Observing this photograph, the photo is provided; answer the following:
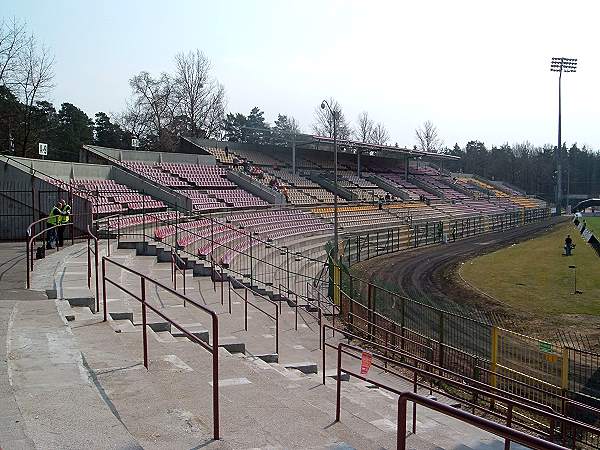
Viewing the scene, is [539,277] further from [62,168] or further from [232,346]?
[62,168]

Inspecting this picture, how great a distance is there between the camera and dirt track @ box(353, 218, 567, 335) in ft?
67.5

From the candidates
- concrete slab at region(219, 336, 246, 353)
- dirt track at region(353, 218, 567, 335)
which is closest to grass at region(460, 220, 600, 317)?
dirt track at region(353, 218, 567, 335)

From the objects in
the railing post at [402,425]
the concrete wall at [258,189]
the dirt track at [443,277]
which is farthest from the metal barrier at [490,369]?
the concrete wall at [258,189]

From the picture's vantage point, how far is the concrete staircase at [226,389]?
529 cm

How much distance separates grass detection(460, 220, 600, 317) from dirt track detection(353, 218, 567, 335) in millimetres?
820

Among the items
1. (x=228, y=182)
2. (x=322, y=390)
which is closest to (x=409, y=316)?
(x=322, y=390)

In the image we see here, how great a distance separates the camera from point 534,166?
13125cm

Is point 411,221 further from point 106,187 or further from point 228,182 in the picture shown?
point 106,187

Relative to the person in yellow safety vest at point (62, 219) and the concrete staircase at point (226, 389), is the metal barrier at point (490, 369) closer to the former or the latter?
the concrete staircase at point (226, 389)

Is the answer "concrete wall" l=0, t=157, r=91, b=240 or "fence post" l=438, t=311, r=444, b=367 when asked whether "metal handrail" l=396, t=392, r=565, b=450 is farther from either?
"concrete wall" l=0, t=157, r=91, b=240

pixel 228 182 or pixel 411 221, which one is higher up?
pixel 228 182

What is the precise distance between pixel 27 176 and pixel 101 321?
15119 mm

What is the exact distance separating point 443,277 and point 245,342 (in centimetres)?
1861

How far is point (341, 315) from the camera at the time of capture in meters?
18.0
